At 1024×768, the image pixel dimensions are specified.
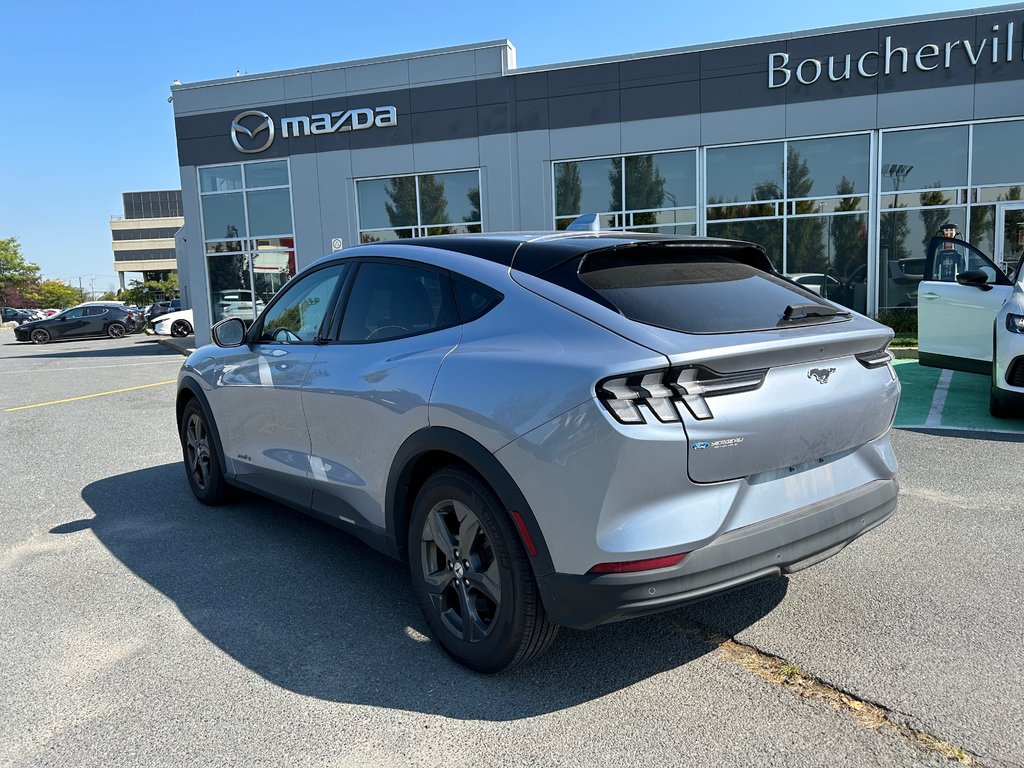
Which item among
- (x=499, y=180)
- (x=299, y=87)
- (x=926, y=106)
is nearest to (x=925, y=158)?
(x=926, y=106)

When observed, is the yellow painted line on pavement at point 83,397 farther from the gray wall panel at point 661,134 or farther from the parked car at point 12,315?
the parked car at point 12,315

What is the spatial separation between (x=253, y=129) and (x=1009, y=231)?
17.9 metres

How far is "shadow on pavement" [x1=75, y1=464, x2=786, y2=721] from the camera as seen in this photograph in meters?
2.86

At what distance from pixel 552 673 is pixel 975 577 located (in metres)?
2.16

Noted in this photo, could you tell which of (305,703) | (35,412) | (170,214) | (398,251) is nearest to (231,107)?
(35,412)

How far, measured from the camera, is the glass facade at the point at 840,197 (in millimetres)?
16078

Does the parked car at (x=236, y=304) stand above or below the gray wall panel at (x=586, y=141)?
below

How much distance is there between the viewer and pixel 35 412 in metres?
10.1

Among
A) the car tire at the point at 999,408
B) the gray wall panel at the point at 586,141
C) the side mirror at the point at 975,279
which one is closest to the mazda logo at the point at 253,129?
the gray wall panel at the point at 586,141

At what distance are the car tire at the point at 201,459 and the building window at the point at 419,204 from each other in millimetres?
14143

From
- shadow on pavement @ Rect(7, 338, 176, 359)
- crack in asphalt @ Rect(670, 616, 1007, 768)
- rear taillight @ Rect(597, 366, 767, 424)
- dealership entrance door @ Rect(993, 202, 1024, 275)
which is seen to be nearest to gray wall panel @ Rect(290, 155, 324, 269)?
shadow on pavement @ Rect(7, 338, 176, 359)

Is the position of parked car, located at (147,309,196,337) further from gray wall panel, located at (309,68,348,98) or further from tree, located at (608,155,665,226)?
tree, located at (608,155,665,226)

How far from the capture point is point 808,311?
3.03m

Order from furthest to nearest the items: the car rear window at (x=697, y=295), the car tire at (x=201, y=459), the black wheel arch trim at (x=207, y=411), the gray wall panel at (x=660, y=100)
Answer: the gray wall panel at (x=660, y=100) < the car tire at (x=201, y=459) < the black wheel arch trim at (x=207, y=411) < the car rear window at (x=697, y=295)
